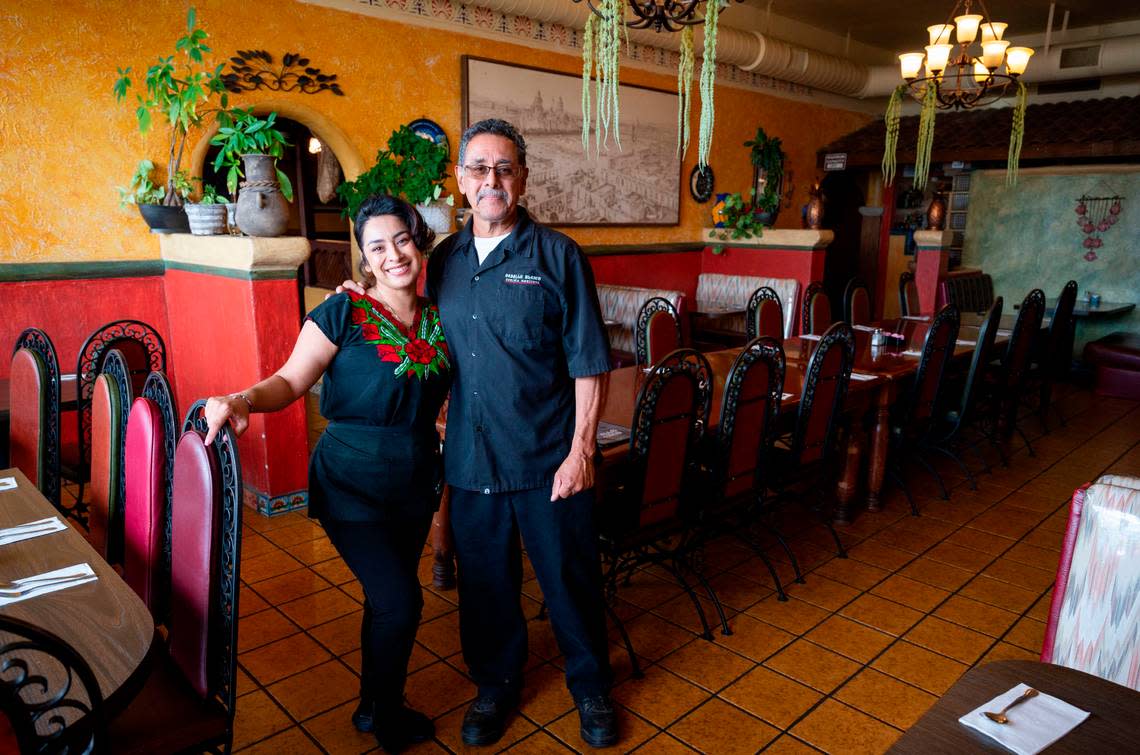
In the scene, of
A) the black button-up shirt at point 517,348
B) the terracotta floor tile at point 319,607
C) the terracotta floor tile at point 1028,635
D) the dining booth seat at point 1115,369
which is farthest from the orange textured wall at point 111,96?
the dining booth seat at point 1115,369

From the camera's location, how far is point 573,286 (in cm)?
212

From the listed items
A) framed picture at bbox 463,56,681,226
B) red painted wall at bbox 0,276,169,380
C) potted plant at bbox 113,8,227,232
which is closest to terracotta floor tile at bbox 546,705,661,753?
potted plant at bbox 113,8,227,232

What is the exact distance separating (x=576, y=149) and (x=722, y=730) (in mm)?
5292

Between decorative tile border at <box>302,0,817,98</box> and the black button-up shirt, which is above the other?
decorative tile border at <box>302,0,817,98</box>

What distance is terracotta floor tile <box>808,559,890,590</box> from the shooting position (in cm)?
341

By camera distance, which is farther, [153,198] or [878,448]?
[153,198]

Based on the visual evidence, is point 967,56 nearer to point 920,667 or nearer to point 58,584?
point 920,667

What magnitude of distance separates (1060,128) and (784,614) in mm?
6773

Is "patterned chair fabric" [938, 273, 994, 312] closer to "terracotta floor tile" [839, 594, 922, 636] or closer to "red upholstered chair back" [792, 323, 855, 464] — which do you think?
"red upholstered chair back" [792, 323, 855, 464]

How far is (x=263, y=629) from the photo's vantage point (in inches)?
117

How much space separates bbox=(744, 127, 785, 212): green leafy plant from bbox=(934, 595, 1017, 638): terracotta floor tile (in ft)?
18.0

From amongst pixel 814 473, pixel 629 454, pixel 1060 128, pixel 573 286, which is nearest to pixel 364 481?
pixel 573 286

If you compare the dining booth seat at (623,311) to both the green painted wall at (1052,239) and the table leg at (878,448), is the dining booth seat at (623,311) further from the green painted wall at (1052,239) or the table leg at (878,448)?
the green painted wall at (1052,239)

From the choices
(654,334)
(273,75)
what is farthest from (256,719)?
(273,75)
